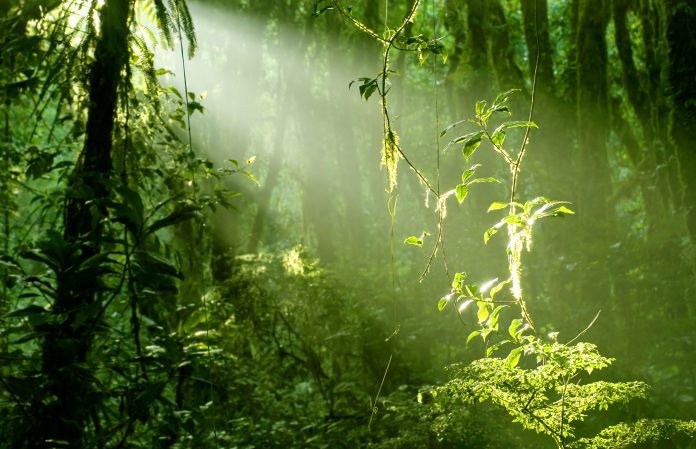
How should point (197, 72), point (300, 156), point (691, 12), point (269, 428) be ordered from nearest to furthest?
1. point (691, 12)
2. point (269, 428)
3. point (197, 72)
4. point (300, 156)

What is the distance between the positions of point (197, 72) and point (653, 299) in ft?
24.6

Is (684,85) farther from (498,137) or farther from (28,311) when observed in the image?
(28,311)

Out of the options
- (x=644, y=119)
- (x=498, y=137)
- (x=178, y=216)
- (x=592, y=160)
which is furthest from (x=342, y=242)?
(x=498, y=137)

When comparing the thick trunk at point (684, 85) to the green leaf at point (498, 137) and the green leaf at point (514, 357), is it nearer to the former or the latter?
the green leaf at point (514, 357)

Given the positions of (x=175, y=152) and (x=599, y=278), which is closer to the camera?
(x=175, y=152)

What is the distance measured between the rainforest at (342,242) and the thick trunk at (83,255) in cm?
1

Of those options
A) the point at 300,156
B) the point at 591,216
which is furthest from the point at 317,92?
the point at 591,216

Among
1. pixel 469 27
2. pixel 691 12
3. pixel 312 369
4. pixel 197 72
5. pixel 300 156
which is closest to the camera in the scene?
pixel 691 12

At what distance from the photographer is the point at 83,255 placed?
2.41 metres

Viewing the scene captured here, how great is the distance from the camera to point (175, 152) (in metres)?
3.95

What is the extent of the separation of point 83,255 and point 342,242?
353 inches

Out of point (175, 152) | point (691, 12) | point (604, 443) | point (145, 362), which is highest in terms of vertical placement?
point (691, 12)

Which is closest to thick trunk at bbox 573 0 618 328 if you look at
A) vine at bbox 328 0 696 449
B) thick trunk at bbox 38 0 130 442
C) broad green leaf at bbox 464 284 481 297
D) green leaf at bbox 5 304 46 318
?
vine at bbox 328 0 696 449

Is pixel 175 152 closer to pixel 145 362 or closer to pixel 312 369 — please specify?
pixel 145 362
